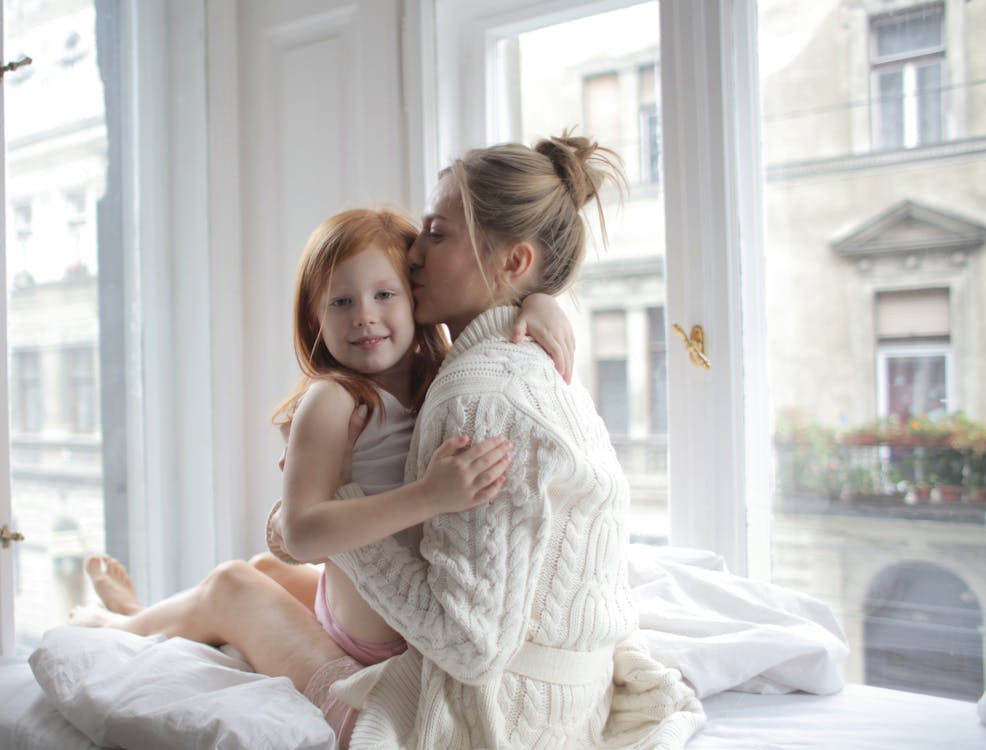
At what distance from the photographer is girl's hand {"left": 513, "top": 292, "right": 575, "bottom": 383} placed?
47.6 inches

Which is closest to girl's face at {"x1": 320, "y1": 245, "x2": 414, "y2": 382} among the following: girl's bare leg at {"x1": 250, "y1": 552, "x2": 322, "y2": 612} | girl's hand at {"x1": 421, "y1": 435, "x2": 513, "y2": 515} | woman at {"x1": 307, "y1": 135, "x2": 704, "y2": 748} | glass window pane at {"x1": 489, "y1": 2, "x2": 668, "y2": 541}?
woman at {"x1": 307, "y1": 135, "x2": 704, "y2": 748}

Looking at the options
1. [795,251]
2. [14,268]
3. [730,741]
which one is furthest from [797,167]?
[14,268]

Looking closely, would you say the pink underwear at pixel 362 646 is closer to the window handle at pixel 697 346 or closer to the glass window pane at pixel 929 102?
the window handle at pixel 697 346

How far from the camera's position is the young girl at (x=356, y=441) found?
1070 mm

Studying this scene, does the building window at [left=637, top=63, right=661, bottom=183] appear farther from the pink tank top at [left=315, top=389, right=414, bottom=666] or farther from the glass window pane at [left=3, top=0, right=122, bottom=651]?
the glass window pane at [left=3, top=0, right=122, bottom=651]

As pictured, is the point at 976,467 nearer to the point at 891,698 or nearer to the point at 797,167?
the point at 891,698

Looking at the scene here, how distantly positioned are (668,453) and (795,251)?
0.52 metres

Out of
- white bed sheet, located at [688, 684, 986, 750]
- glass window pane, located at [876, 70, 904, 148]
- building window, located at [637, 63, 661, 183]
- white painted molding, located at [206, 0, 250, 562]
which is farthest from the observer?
white painted molding, located at [206, 0, 250, 562]

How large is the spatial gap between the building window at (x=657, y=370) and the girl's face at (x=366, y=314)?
0.90m

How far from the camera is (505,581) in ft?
3.47

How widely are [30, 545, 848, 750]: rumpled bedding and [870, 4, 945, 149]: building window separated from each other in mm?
944

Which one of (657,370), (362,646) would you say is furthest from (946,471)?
(362,646)

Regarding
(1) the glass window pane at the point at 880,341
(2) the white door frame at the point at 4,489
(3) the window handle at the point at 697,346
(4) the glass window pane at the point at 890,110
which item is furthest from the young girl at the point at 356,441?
(4) the glass window pane at the point at 890,110

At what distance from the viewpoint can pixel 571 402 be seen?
1.17 metres
